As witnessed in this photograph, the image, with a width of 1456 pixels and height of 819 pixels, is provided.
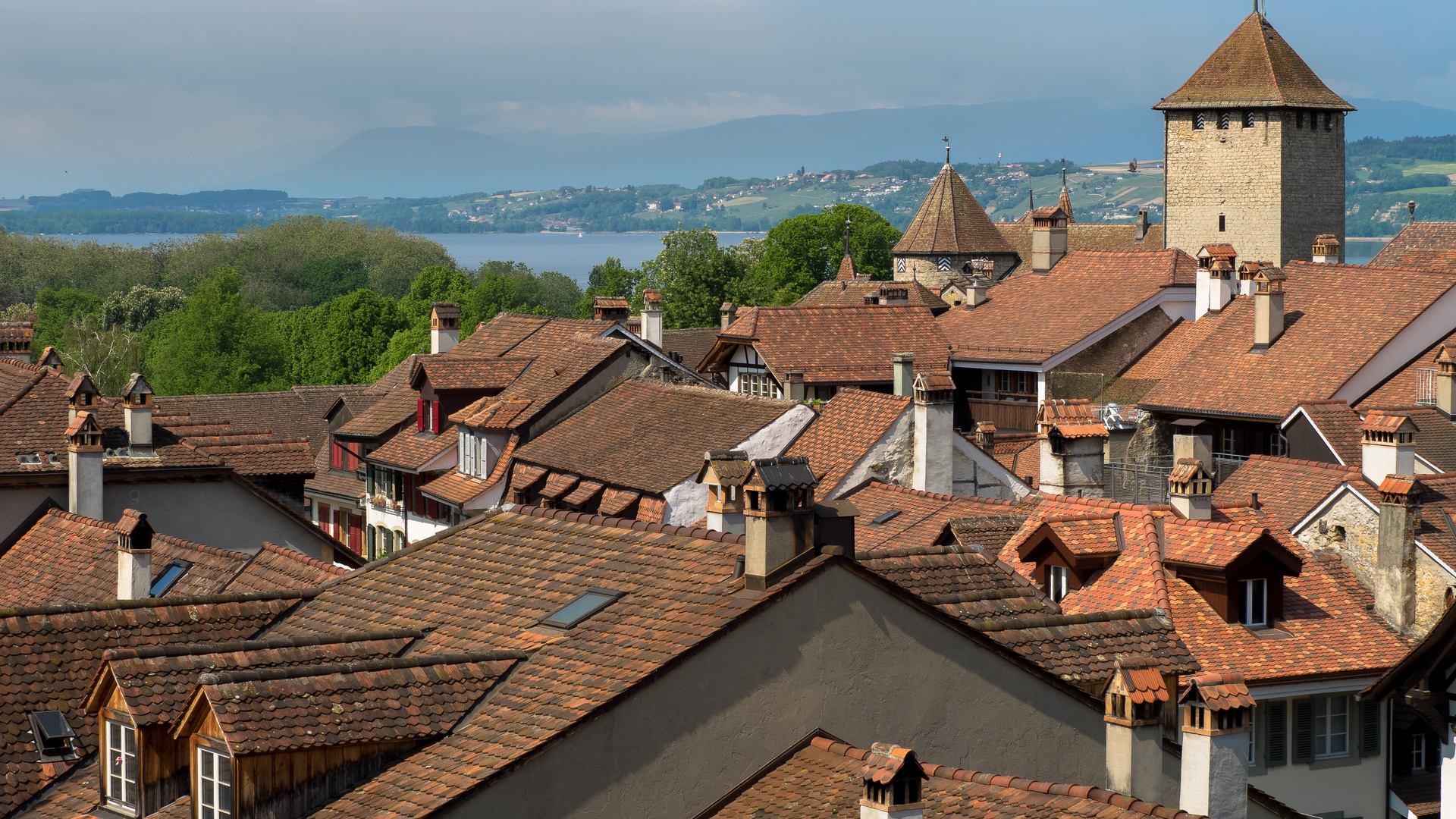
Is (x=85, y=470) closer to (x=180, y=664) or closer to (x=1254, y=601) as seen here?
(x=180, y=664)

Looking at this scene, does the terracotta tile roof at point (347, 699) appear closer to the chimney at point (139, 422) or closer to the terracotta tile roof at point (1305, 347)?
the chimney at point (139, 422)

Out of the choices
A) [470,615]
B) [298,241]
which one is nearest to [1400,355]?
[470,615]

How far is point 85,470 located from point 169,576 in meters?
4.18

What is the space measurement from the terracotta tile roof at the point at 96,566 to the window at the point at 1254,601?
38.9 ft

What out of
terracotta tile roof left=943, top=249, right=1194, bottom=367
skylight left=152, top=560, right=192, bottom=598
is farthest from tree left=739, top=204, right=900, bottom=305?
skylight left=152, top=560, right=192, bottom=598

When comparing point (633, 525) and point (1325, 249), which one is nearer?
point (633, 525)

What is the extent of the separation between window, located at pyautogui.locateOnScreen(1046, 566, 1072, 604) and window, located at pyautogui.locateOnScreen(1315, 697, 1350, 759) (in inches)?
144

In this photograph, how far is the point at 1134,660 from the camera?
13445 mm

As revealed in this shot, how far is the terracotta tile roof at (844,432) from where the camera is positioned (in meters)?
34.9

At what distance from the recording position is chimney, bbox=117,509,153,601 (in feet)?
64.7

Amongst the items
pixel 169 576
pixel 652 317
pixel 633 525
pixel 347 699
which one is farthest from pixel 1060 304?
pixel 347 699

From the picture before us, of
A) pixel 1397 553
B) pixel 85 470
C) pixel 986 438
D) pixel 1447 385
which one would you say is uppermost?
pixel 1447 385

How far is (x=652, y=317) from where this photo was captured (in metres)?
53.1

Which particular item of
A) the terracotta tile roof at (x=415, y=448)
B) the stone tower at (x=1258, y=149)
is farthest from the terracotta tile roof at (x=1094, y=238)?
the terracotta tile roof at (x=415, y=448)
